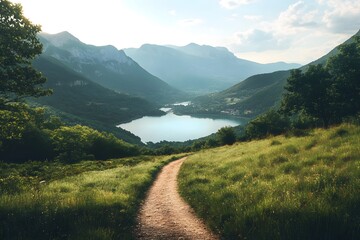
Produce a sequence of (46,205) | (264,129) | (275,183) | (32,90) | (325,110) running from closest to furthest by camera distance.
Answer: (46,205), (275,183), (32,90), (325,110), (264,129)

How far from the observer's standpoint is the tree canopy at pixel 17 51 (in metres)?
22.2

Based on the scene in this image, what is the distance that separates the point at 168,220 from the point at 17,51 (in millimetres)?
18133

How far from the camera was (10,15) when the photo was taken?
73.9 ft

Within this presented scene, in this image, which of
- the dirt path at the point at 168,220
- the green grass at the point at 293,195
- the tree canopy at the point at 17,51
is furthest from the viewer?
the tree canopy at the point at 17,51

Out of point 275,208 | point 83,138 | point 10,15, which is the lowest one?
point 275,208

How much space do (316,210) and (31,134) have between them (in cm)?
8252

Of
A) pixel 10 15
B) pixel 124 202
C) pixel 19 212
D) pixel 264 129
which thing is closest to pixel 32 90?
pixel 10 15

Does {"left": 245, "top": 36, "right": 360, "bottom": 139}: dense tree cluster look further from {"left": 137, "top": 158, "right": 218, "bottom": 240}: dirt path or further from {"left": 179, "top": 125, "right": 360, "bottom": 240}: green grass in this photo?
{"left": 137, "top": 158, "right": 218, "bottom": 240}: dirt path

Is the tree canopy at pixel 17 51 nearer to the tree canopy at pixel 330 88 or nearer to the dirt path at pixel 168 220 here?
the dirt path at pixel 168 220

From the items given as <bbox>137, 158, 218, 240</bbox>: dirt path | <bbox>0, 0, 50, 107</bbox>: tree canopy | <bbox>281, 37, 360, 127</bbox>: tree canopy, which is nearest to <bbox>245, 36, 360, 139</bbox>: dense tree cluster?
<bbox>281, 37, 360, 127</bbox>: tree canopy

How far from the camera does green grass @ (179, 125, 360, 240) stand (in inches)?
330

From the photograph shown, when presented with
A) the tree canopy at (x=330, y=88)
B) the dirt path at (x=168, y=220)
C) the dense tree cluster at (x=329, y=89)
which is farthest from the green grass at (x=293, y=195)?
the tree canopy at (x=330, y=88)

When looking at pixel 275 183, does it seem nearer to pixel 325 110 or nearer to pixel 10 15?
pixel 10 15

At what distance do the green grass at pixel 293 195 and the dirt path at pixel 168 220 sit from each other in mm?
487
